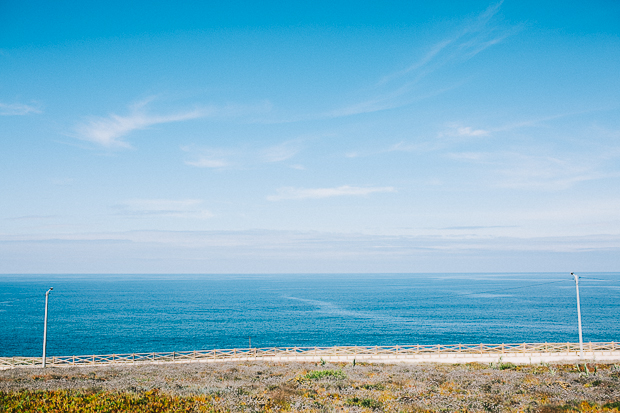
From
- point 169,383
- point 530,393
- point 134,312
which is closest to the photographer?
point 530,393

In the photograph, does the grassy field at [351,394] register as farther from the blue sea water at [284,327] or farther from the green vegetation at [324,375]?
the blue sea water at [284,327]

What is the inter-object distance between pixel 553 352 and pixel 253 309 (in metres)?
93.5

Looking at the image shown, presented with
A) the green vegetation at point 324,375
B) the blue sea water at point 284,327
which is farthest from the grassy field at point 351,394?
the blue sea water at point 284,327

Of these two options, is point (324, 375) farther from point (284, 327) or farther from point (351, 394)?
point (284, 327)

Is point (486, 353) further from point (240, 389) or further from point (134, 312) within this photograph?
point (134, 312)

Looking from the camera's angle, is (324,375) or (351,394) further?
(324,375)

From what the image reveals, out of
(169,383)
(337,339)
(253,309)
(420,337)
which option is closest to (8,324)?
(253,309)

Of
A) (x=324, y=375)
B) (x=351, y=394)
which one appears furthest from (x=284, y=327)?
(x=351, y=394)

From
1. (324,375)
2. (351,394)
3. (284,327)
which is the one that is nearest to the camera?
(351,394)

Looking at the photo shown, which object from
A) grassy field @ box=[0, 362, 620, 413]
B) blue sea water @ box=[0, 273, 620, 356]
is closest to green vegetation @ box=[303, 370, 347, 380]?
grassy field @ box=[0, 362, 620, 413]

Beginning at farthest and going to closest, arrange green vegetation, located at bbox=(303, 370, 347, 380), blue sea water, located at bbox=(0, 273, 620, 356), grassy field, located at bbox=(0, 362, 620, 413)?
blue sea water, located at bbox=(0, 273, 620, 356) → green vegetation, located at bbox=(303, 370, 347, 380) → grassy field, located at bbox=(0, 362, 620, 413)

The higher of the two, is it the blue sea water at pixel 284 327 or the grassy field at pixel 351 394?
the grassy field at pixel 351 394

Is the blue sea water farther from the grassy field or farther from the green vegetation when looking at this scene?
the grassy field

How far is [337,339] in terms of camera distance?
71.4 meters
